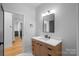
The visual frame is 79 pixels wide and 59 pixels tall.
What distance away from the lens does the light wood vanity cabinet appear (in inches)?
56.9

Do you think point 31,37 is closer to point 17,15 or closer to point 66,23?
point 17,15

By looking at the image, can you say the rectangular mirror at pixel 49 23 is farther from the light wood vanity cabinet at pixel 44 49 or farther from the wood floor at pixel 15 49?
the wood floor at pixel 15 49

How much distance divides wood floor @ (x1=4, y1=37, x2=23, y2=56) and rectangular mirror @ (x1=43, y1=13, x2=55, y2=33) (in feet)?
1.60

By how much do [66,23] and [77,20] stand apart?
0.18m

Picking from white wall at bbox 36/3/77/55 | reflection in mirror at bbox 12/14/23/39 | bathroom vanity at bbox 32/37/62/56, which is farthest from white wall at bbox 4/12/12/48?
white wall at bbox 36/3/77/55

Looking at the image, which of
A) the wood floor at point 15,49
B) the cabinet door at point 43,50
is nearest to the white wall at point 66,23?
the cabinet door at point 43,50

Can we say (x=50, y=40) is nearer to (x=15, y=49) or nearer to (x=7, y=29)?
(x=15, y=49)

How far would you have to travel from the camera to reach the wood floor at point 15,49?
146 centimetres

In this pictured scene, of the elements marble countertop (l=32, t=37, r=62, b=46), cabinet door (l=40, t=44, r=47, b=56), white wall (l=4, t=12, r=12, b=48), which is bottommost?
cabinet door (l=40, t=44, r=47, b=56)

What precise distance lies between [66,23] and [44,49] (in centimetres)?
56

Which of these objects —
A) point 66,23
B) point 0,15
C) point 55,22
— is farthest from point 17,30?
point 66,23

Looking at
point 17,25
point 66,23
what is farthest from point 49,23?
point 17,25

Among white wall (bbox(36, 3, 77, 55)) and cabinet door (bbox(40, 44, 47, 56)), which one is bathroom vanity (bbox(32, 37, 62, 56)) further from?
white wall (bbox(36, 3, 77, 55))

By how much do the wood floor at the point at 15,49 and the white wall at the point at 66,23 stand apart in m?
0.62
